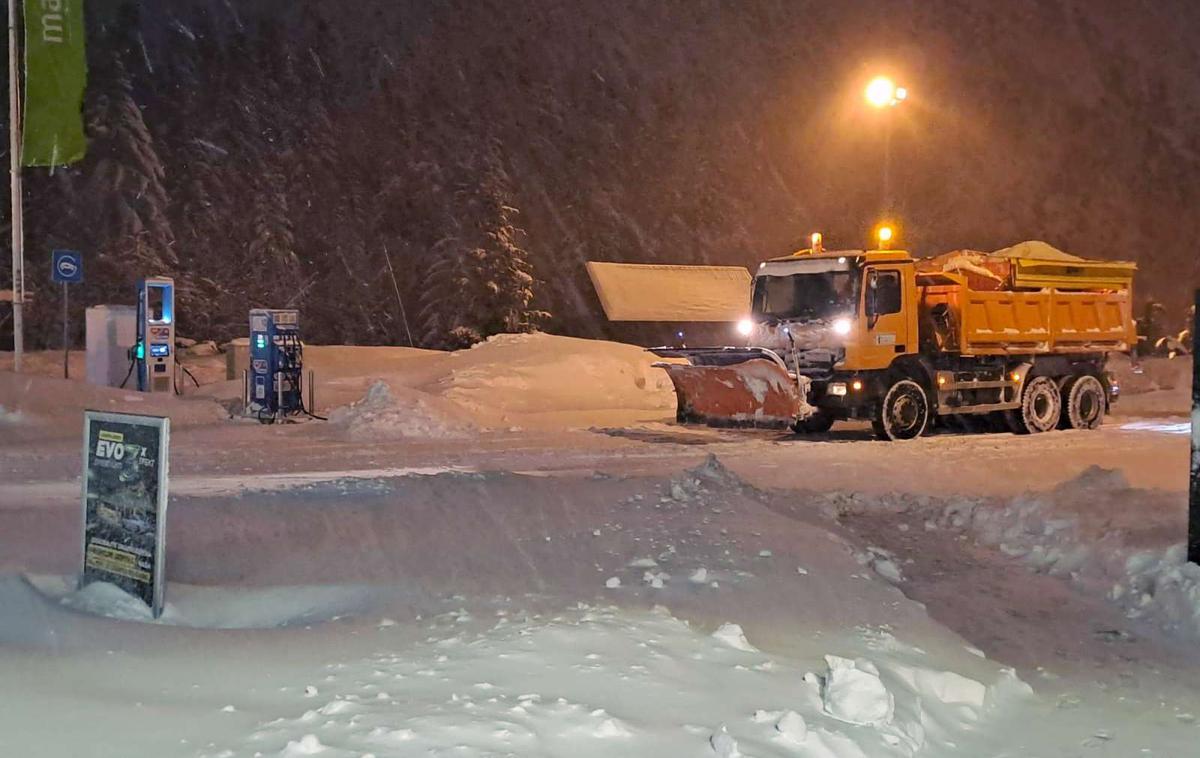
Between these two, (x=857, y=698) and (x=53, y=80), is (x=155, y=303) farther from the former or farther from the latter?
(x=857, y=698)

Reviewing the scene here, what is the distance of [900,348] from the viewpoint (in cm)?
1822

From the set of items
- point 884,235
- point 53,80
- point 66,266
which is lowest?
point 66,266

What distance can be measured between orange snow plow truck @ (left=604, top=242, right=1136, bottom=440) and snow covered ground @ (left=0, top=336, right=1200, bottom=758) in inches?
95.3

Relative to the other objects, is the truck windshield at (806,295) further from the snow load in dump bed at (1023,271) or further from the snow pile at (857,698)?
the snow pile at (857,698)

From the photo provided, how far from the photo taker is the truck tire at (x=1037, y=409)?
66.7 feet

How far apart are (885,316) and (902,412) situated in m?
1.75

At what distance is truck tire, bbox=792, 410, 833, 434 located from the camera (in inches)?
747

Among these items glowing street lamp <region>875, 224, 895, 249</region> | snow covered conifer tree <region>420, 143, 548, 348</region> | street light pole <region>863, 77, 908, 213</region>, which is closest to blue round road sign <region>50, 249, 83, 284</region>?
glowing street lamp <region>875, 224, 895, 249</region>

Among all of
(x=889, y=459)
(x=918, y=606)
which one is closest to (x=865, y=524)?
(x=918, y=606)

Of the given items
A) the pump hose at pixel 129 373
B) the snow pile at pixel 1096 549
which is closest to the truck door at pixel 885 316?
the snow pile at pixel 1096 549

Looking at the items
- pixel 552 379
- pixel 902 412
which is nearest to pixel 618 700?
pixel 902 412

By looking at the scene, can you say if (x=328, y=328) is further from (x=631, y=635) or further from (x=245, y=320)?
(x=631, y=635)

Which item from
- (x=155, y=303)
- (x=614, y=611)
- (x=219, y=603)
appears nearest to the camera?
(x=614, y=611)

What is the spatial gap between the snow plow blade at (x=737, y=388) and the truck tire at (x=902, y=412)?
133 cm
